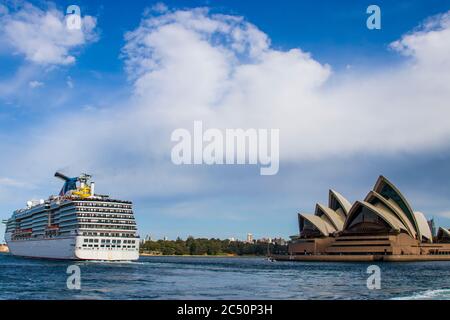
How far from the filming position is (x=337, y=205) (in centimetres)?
8450

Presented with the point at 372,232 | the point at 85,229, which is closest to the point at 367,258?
the point at 372,232

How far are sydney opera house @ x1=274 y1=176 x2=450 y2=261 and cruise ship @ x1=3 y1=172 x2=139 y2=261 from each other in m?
38.4

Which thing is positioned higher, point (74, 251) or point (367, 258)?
point (74, 251)

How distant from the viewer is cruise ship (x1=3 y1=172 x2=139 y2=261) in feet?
154

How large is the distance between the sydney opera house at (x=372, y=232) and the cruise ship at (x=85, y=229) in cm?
3845

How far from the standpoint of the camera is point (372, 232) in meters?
75.0

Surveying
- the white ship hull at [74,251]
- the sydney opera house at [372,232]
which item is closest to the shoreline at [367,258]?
the sydney opera house at [372,232]

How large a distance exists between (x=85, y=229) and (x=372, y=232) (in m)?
45.3

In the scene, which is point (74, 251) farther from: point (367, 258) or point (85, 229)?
point (367, 258)

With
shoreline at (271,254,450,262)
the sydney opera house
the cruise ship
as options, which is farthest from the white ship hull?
the sydney opera house

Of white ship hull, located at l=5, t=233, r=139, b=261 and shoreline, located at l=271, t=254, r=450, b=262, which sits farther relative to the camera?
shoreline, located at l=271, t=254, r=450, b=262

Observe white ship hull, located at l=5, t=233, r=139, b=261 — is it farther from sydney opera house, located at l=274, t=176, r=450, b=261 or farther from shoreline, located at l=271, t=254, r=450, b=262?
sydney opera house, located at l=274, t=176, r=450, b=261
